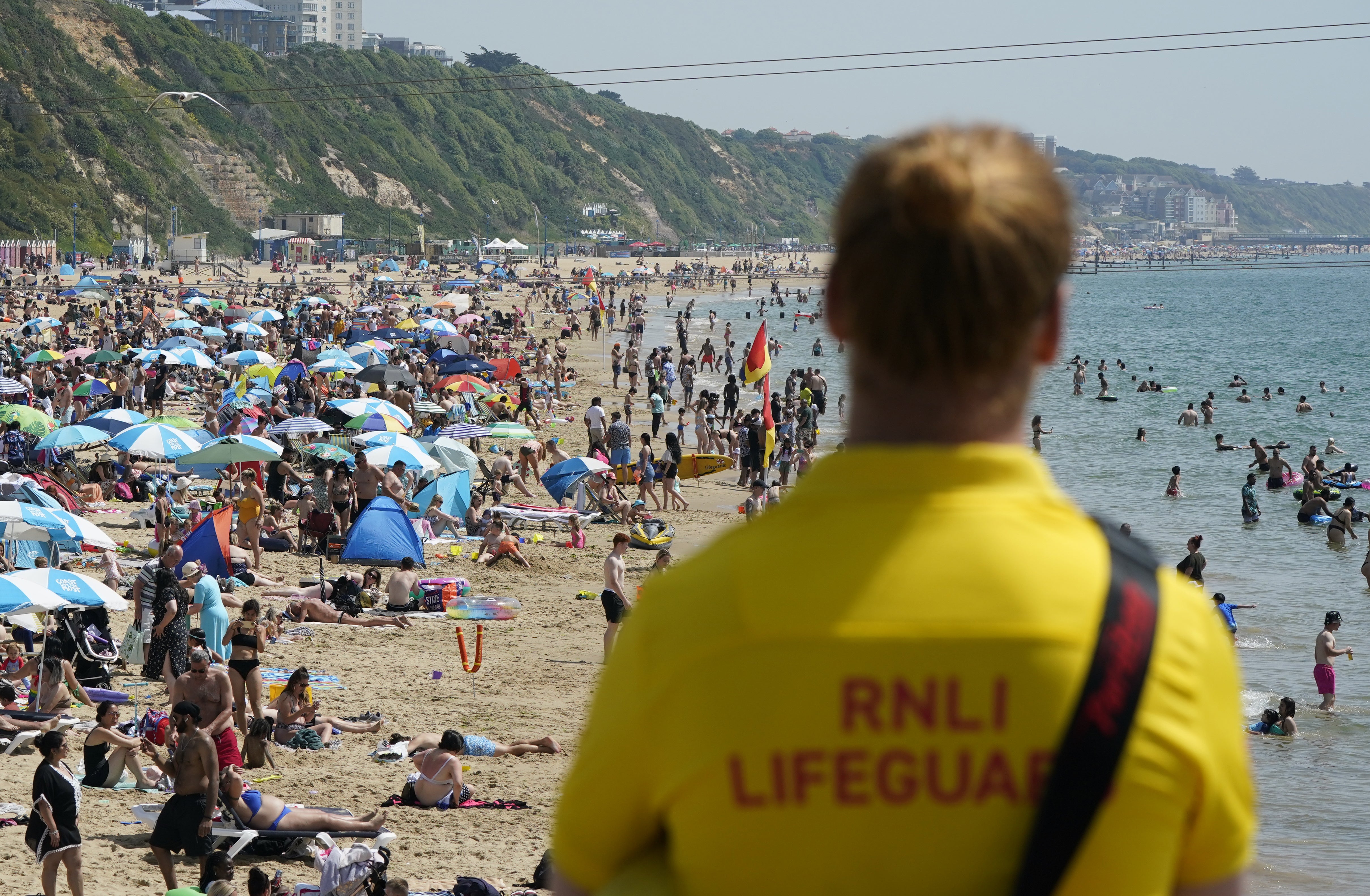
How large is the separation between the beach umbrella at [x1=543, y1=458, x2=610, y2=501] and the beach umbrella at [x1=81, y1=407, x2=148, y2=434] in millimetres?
5501

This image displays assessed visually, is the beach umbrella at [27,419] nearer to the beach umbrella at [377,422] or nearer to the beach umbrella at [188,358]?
the beach umbrella at [377,422]

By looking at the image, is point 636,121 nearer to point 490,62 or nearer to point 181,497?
point 490,62

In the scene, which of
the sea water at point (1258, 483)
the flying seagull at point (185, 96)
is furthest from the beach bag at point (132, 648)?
the flying seagull at point (185, 96)

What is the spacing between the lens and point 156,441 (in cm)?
1725

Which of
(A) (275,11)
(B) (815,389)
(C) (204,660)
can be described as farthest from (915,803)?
(A) (275,11)

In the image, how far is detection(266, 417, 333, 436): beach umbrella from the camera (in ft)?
66.0

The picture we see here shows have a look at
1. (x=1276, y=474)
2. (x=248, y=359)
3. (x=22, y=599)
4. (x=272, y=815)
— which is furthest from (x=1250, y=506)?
(x=22, y=599)

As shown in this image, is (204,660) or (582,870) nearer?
(582,870)

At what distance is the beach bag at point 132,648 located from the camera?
1202cm

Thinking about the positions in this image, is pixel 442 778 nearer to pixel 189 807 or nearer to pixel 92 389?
pixel 189 807

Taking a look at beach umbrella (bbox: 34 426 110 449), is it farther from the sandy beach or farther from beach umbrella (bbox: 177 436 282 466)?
beach umbrella (bbox: 177 436 282 466)

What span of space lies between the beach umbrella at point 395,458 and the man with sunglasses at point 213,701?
870cm

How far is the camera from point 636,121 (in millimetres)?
175625

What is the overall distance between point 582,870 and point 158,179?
8659cm
